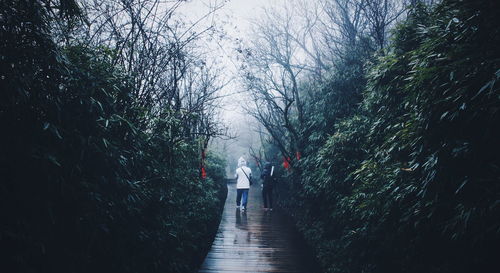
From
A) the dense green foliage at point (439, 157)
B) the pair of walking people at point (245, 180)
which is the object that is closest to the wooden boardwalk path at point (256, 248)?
the pair of walking people at point (245, 180)

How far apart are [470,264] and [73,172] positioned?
3.37 m

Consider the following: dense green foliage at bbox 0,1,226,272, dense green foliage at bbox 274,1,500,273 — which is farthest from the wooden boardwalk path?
dense green foliage at bbox 0,1,226,272

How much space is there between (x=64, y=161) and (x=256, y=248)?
5.26 m

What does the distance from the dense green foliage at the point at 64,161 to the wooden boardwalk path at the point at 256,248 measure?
2.57m

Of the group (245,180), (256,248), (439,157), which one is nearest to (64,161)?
(439,157)

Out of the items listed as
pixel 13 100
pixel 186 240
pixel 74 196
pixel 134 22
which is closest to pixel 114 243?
pixel 74 196

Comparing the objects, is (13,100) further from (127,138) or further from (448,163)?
(448,163)

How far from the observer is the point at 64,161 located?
1862mm

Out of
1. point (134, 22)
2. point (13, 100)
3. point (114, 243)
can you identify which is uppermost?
point (134, 22)

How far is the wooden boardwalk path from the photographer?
16.8 feet

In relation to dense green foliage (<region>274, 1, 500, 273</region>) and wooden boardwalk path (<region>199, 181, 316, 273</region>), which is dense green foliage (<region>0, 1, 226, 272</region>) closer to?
wooden boardwalk path (<region>199, 181, 316, 273</region>)

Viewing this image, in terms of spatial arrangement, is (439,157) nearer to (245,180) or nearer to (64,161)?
(64,161)

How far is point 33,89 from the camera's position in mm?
1744

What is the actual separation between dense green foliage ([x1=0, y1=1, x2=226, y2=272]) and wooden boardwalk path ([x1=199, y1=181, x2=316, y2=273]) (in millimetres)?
2567
